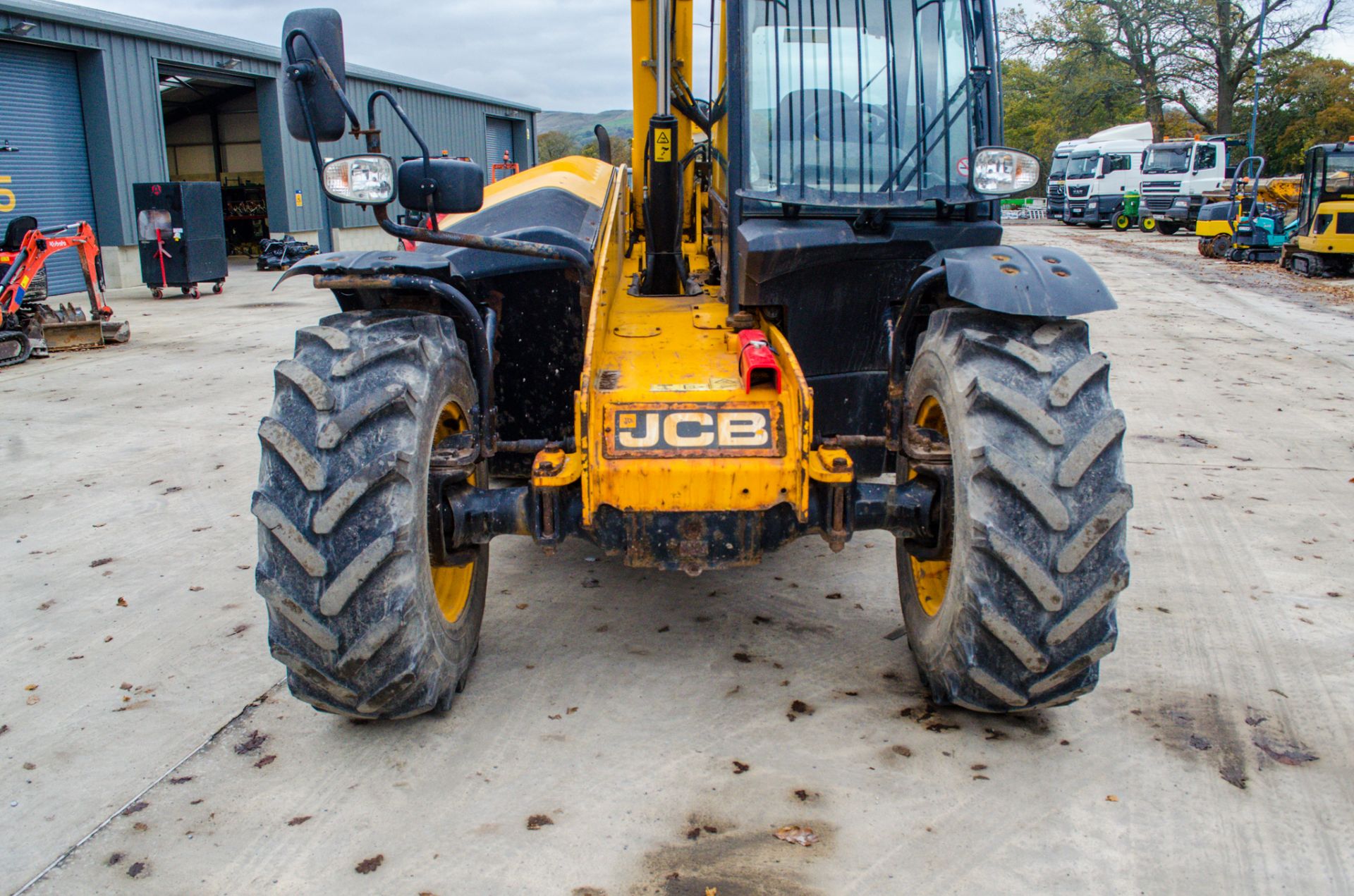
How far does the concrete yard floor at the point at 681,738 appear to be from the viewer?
9.04 ft

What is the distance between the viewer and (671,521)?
10.5 feet

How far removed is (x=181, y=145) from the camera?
95.1 feet

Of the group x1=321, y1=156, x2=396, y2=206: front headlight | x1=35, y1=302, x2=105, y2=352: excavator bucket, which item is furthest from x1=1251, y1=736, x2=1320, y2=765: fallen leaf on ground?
x1=35, y1=302, x2=105, y2=352: excavator bucket

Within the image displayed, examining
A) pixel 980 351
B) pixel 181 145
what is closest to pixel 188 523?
pixel 980 351

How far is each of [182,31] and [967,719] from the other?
76.9ft

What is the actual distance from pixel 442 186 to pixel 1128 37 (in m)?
51.8

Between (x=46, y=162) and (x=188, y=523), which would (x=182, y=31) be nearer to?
(x=46, y=162)

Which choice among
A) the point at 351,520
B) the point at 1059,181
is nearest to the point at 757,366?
the point at 351,520

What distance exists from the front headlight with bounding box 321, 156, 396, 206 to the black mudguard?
178cm

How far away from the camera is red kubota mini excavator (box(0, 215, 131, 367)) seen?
11.1 metres

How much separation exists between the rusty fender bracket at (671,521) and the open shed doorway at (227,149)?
26.5m

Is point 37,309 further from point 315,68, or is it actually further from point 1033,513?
point 1033,513

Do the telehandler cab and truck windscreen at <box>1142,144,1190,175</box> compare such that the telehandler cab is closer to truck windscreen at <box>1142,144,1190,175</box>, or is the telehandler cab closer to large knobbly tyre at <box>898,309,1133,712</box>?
large knobbly tyre at <box>898,309,1133,712</box>

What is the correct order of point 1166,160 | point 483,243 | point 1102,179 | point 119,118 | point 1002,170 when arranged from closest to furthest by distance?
point 483,243, point 1002,170, point 119,118, point 1166,160, point 1102,179
